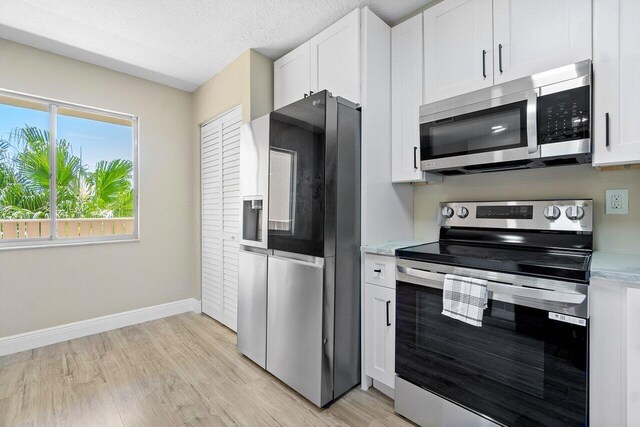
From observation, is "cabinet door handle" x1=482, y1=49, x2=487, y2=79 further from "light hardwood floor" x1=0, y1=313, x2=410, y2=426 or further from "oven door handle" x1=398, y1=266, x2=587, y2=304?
"light hardwood floor" x1=0, y1=313, x2=410, y2=426

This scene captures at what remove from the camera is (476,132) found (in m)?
1.69

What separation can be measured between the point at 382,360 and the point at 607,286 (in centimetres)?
119

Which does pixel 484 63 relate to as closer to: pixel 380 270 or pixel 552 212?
pixel 552 212

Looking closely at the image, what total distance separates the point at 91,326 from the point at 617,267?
3.90m

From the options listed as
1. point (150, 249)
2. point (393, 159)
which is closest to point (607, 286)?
point (393, 159)

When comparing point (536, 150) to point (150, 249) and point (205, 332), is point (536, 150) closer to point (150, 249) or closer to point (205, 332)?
point (205, 332)

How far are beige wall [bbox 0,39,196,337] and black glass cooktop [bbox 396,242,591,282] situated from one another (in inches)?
111

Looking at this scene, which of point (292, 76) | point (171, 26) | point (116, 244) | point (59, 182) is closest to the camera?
point (171, 26)

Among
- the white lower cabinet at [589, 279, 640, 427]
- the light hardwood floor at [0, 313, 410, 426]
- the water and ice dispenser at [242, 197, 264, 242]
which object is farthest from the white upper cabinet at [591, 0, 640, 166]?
the water and ice dispenser at [242, 197, 264, 242]

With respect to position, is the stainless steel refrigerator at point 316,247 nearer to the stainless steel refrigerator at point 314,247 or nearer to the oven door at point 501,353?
the stainless steel refrigerator at point 314,247

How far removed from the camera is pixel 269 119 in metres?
2.16

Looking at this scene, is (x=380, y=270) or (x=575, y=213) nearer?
(x=575, y=213)

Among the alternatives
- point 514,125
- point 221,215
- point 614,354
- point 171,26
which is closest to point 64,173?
point 221,215

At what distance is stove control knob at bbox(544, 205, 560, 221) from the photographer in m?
1.62
